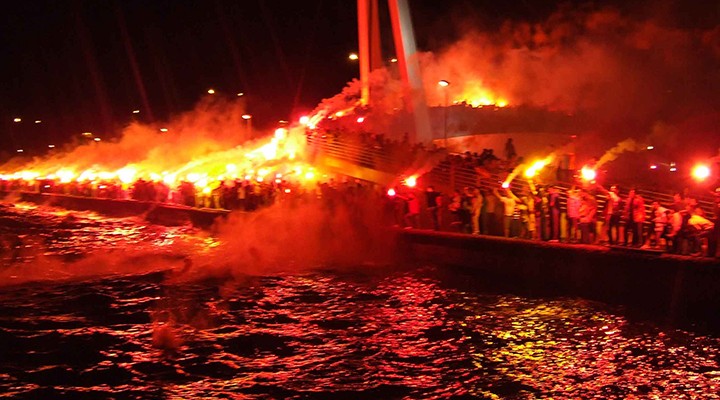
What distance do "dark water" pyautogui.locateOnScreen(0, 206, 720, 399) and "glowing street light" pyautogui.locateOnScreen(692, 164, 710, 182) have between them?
505 cm

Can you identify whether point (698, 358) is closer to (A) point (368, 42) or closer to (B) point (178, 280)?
(B) point (178, 280)

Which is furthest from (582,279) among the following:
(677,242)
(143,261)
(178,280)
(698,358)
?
(143,261)

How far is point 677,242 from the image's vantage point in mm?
14258

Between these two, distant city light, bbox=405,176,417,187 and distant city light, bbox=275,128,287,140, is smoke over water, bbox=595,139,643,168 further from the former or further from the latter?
distant city light, bbox=275,128,287,140

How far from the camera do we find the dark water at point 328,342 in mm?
9281

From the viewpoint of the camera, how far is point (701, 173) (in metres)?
17.2

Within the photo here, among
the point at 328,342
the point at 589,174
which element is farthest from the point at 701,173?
the point at 328,342

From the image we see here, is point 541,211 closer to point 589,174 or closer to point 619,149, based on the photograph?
point 589,174

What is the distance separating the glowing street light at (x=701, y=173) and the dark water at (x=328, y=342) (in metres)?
5.05

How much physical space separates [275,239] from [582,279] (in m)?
9.53

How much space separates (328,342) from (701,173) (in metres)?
10.1

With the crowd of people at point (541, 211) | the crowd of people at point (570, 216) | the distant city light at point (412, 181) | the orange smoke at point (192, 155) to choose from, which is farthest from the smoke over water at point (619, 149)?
the orange smoke at point (192, 155)

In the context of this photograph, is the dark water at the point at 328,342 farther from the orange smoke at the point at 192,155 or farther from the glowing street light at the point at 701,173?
the orange smoke at the point at 192,155

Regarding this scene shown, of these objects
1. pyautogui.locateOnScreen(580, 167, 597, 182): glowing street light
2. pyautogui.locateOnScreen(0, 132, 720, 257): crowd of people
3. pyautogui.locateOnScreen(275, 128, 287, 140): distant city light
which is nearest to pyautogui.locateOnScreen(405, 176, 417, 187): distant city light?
pyautogui.locateOnScreen(0, 132, 720, 257): crowd of people
